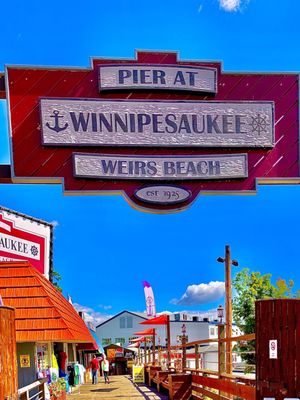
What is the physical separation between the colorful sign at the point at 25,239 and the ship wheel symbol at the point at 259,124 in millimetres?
10074

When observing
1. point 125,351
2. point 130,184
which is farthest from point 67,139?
point 125,351

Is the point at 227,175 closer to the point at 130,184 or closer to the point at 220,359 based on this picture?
the point at 130,184

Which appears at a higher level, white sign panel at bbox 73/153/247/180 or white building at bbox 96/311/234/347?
white sign panel at bbox 73/153/247/180

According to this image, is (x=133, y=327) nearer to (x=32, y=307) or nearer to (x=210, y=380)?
(x=32, y=307)

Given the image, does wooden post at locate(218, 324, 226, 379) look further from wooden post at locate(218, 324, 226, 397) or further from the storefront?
the storefront

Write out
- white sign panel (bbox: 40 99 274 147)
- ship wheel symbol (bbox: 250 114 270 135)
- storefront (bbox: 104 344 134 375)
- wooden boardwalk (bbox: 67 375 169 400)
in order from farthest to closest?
storefront (bbox: 104 344 134 375)
wooden boardwalk (bbox: 67 375 169 400)
ship wheel symbol (bbox: 250 114 270 135)
white sign panel (bbox: 40 99 274 147)

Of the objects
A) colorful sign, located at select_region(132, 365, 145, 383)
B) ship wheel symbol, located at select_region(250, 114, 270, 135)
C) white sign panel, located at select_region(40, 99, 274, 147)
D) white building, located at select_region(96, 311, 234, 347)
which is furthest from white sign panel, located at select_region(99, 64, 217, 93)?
white building, located at select_region(96, 311, 234, 347)

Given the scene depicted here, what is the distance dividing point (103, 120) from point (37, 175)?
0.77 m

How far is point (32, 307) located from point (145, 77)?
7870 millimetres

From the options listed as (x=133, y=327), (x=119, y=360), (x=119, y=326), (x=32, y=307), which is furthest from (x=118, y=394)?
(x=119, y=326)

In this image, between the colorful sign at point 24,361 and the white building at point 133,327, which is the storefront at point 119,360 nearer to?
the white building at point 133,327

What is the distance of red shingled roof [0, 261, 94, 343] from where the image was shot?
1094cm

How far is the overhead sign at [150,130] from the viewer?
5.03 metres

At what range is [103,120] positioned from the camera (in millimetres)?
5062
